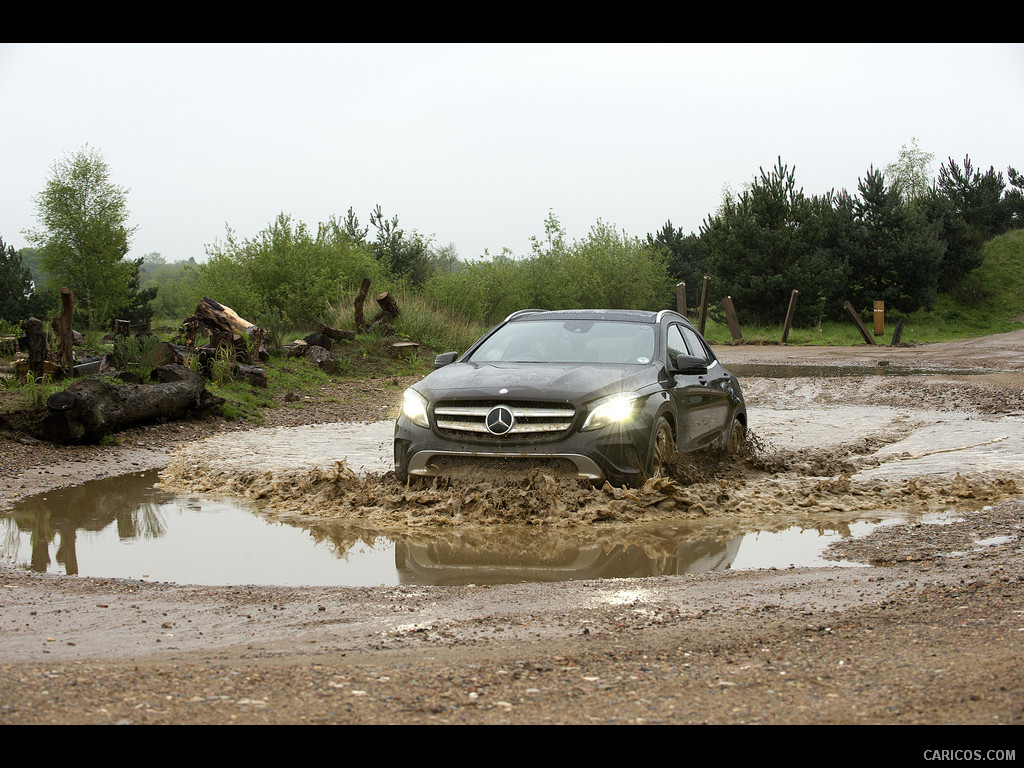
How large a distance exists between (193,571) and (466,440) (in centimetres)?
218

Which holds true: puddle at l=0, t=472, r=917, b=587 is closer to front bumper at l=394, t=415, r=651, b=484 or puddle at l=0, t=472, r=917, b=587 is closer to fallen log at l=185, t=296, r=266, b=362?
front bumper at l=394, t=415, r=651, b=484

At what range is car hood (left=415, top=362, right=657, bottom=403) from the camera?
7273 millimetres

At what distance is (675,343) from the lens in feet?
30.2

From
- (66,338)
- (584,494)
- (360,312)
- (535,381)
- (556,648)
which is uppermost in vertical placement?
(360,312)

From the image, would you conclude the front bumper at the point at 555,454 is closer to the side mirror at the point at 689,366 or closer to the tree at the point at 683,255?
the side mirror at the point at 689,366

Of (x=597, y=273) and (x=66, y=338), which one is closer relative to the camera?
(x=66, y=338)

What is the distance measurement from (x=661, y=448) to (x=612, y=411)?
0.73 meters

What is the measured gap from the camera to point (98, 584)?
5.59 meters

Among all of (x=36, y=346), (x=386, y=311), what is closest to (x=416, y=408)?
(x=36, y=346)

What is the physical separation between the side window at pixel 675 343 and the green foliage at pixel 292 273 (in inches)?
910

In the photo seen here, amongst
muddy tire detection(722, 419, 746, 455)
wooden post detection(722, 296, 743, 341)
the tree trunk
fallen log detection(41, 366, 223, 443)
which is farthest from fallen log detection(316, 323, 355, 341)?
wooden post detection(722, 296, 743, 341)

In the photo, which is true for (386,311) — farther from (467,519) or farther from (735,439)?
(467,519)

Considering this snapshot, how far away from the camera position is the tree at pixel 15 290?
52281 millimetres
